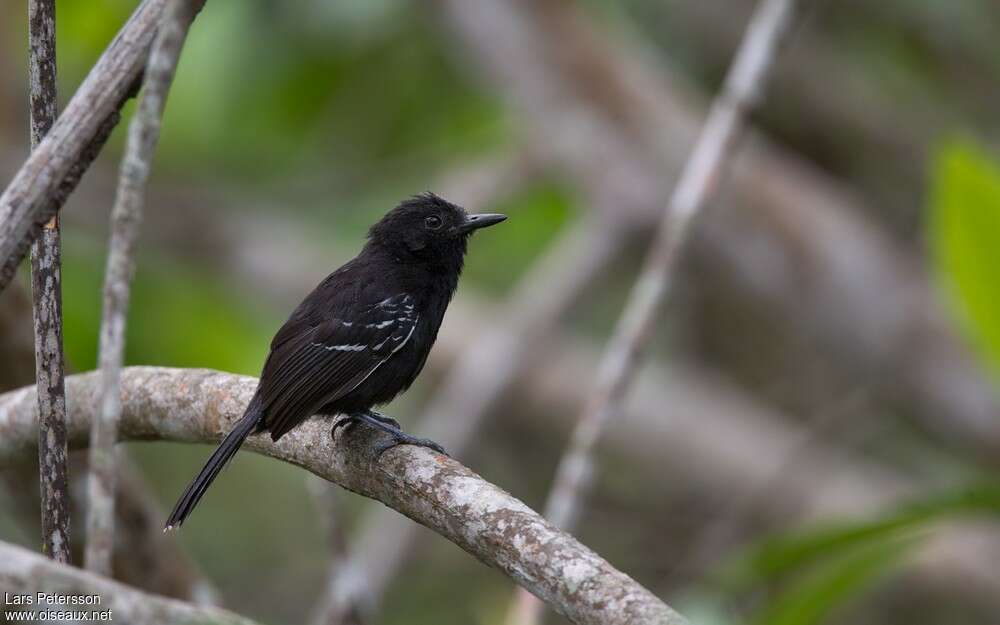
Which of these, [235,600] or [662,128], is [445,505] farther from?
[235,600]

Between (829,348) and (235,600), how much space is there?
10.7ft

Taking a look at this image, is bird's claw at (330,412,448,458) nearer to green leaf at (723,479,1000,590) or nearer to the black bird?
the black bird

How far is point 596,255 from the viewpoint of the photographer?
226 inches

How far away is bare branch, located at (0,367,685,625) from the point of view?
2049mm

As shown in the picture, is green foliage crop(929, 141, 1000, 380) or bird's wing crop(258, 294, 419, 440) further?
green foliage crop(929, 141, 1000, 380)

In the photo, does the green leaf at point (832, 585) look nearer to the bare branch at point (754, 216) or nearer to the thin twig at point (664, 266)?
the thin twig at point (664, 266)

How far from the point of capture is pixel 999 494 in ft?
11.7

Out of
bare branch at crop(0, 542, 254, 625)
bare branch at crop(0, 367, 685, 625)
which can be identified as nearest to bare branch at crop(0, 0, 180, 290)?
bare branch at crop(0, 542, 254, 625)

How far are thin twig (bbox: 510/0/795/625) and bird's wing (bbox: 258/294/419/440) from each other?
1.92 feet

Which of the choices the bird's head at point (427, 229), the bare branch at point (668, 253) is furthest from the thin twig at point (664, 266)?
the bird's head at point (427, 229)

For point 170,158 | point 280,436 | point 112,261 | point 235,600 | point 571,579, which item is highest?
A: point 170,158

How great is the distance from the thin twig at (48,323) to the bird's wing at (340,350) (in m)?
0.97

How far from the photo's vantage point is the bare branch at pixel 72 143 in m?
1.95

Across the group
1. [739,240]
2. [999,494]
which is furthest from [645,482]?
[999,494]
